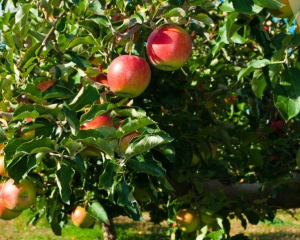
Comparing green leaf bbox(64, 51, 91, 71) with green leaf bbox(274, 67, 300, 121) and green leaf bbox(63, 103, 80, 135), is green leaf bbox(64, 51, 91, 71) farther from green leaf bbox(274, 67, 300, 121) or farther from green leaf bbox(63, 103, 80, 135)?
green leaf bbox(274, 67, 300, 121)

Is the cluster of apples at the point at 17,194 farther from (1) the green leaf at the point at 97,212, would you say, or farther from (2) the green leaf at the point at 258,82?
(2) the green leaf at the point at 258,82

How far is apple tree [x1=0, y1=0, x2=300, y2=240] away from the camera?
133 centimetres

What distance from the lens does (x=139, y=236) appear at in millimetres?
7117

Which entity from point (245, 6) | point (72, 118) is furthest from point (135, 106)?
point (245, 6)

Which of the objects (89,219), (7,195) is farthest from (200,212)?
(7,195)

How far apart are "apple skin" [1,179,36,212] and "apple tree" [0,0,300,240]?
0.05 meters

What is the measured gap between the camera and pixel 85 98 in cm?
141

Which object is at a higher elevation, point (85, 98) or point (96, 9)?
point (96, 9)

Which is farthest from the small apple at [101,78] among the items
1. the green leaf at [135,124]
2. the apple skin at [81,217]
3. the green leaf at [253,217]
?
the green leaf at [253,217]

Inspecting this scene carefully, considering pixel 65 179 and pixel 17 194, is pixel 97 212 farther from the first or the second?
pixel 65 179

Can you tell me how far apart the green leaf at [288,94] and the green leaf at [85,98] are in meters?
0.49

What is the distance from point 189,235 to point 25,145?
5.79 feet

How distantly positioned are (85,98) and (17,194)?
492 millimetres

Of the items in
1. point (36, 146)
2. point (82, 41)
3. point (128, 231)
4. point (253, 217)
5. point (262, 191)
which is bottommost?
point (128, 231)
